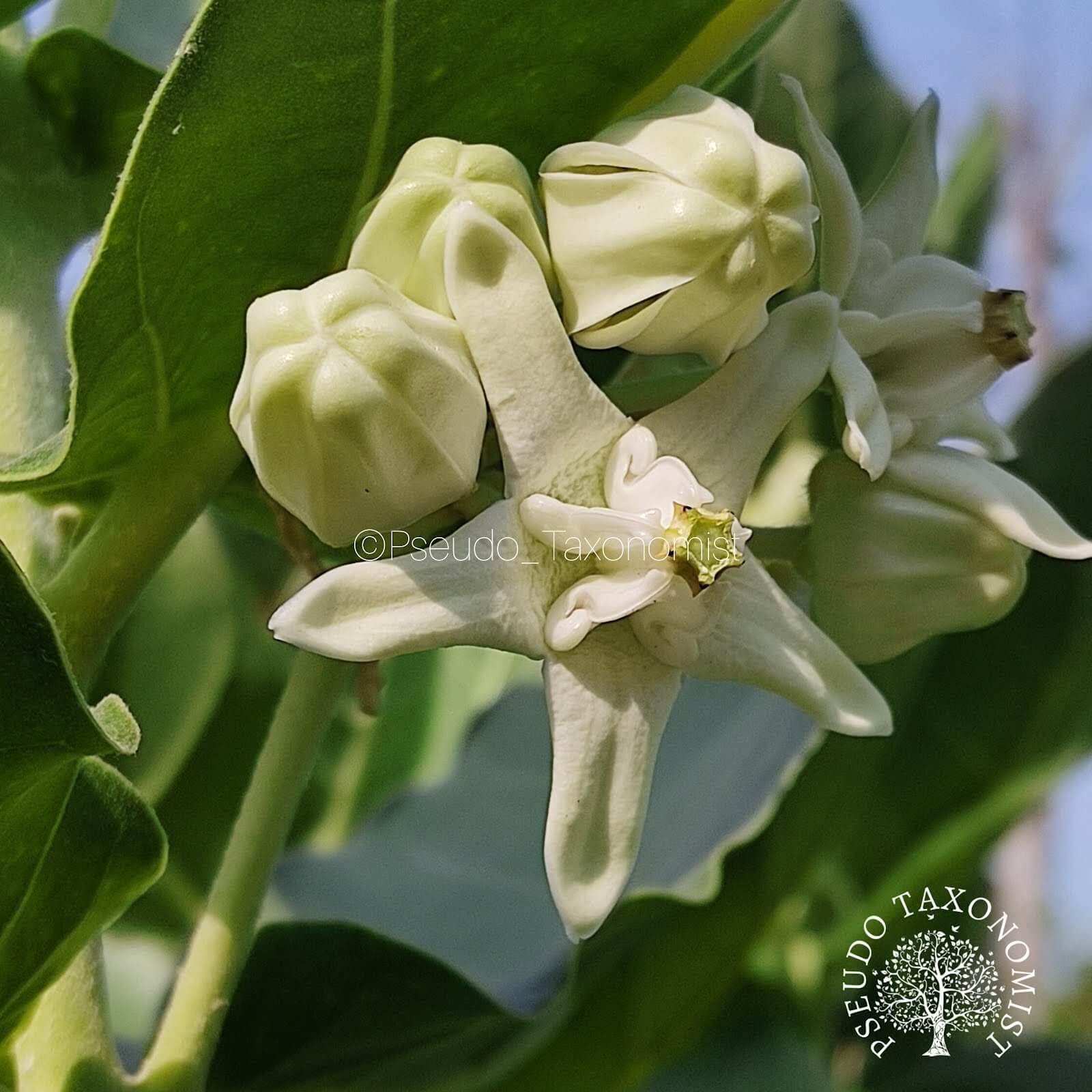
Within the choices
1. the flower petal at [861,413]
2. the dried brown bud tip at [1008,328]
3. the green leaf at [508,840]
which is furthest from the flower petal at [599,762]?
the green leaf at [508,840]

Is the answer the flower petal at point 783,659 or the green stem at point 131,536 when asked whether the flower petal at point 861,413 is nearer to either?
the flower petal at point 783,659

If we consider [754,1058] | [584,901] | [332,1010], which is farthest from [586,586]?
[754,1058]

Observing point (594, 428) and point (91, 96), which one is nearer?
point (594, 428)

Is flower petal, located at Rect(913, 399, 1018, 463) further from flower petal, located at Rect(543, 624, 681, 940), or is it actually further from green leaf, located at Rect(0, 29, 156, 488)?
green leaf, located at Rect(0, 29, 156, 488)

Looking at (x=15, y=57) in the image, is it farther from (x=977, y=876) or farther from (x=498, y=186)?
(x=977, y=876)

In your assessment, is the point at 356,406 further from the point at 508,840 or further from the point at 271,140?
the point at 508,840

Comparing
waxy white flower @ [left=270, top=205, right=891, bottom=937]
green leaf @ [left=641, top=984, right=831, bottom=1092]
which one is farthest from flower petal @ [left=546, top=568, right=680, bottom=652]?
green leaf @ [left=641, top=984, right=831, bottom=1092]
